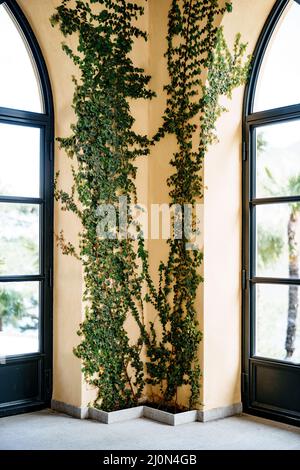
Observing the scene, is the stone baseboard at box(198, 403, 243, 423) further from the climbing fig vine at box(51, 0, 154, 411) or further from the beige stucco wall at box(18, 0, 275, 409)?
the climbing fig vine at box(51, 0, 154, 411)

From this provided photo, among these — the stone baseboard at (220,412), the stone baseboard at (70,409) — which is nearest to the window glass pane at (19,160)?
the stone baseboard at (70,409)

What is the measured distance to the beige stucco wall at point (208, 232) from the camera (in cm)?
509

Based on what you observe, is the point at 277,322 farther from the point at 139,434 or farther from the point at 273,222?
the point at 139,434

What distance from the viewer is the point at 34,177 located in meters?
5.27

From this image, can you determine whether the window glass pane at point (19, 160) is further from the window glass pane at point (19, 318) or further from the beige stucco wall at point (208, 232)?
the window glass pane at point (19, 318)

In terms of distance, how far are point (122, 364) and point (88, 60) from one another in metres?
2.50

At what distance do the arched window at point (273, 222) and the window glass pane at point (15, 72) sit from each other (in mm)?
1803

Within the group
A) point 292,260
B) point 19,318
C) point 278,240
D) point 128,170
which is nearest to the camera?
point 292,260

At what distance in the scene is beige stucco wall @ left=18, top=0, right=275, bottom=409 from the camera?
5086 mm

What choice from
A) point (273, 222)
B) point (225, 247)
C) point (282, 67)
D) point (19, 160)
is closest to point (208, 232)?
point (225, 247)

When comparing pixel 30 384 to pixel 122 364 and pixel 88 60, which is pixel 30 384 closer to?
pixel 122 364

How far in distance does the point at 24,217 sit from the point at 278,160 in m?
2.12

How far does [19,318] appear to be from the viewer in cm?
514

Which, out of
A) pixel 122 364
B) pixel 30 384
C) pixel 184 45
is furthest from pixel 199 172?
pixel 30 384
